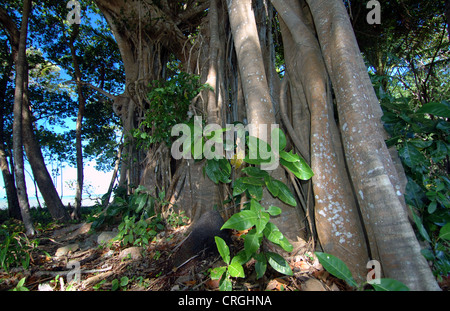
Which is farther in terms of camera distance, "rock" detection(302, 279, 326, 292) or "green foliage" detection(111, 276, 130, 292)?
"green foliage" detection(111, 276, 130, 292)

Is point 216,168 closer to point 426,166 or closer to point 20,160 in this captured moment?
point 426,166

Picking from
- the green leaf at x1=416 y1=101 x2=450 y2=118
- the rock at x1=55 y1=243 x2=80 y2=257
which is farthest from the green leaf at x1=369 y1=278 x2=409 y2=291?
the rock at x1=55 y1=243 x2=80 y2=257

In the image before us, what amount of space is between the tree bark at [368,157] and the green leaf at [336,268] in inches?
12.9

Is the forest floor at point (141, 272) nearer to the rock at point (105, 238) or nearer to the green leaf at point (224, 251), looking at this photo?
the rock at point (105, 238)

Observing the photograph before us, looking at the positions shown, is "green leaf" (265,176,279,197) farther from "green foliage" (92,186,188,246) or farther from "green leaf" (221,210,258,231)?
"green foliage" (92,186,188,246)

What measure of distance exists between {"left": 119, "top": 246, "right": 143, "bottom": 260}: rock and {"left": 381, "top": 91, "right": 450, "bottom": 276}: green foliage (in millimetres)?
2185

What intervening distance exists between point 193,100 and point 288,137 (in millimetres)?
1416

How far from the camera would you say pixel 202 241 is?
1784 millimetres

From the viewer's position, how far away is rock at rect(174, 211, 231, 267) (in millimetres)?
1739

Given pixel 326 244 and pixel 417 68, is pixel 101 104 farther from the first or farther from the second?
pixel 417 68

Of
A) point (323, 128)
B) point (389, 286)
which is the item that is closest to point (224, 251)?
point (389, 286)

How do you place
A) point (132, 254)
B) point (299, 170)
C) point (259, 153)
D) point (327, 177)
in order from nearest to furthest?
point (259, 153) < point (299, 170) < point (327, 177) < point (132, 254)

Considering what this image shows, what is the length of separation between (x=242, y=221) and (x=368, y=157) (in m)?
0.92
